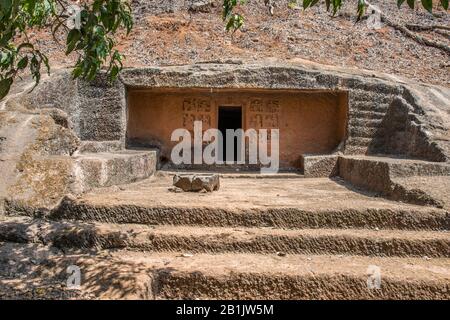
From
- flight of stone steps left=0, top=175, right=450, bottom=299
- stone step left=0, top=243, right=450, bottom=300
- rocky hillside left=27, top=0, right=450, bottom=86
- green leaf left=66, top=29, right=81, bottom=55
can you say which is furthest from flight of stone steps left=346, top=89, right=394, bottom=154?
green leaf left=66, top=29, right=81, bottom=55

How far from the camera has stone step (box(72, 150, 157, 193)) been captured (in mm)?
4102

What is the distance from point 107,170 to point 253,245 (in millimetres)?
2063

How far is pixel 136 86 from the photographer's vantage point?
6316mm

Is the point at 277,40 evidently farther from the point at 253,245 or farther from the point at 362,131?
the point at 253,245

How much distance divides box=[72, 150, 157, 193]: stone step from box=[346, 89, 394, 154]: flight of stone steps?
3334 mm

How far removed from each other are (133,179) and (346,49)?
6041mm

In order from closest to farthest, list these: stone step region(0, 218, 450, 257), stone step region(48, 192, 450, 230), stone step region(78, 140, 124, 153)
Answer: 1. stone step region(0, 218, 450, 257)
2. stone step region(48, 192, 450, 230)
3. stone step region(78, 140, 124, 153)

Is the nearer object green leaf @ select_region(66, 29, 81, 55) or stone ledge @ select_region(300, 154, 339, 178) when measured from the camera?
green leaf @ select_region(66, 29, 81, 55)

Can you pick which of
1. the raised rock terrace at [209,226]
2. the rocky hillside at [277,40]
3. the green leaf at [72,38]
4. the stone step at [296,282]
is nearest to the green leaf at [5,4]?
the green leaf at [72,38]

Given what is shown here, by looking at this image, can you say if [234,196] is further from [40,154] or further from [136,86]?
[136,86]

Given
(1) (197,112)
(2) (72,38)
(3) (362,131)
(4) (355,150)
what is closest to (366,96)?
(3) (362,131)

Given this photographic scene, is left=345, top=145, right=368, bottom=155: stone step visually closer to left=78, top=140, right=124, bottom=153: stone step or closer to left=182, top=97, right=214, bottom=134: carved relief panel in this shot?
left=182, top=97, right=214, bottom=134: carved relief panel

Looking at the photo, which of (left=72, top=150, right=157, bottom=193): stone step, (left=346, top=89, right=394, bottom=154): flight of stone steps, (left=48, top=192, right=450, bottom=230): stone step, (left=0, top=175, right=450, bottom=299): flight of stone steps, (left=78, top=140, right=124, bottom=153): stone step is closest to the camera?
(left=0, top=175, right=450, bottom=299): flight of stone steps

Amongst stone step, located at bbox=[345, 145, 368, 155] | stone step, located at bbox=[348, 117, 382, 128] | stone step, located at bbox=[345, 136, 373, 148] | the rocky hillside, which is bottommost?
stone step, located at bbox=[345, 145, 368, 155]
